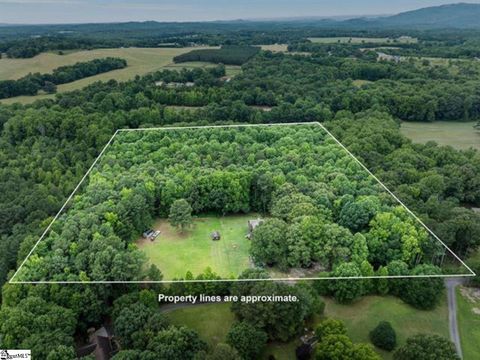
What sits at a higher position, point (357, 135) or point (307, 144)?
point (307, 144)

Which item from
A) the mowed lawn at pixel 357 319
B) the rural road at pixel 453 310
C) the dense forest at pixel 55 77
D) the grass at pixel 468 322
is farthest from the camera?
the dense forest at pixel 55 77

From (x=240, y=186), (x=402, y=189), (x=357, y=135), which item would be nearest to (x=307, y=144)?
(x=240, y=186)

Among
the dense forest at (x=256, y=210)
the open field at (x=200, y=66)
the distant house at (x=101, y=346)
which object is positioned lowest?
the distant house at (x=101, y=346)

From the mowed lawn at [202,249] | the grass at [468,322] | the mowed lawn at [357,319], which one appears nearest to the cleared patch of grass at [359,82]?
the grass at [468,322]

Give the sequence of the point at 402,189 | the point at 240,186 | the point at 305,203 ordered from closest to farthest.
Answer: the point at 305,203 → the point at 240,186 → the point at 402,189

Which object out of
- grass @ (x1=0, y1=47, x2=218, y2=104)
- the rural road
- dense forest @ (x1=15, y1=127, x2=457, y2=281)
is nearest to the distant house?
dense forest @ (x1=15, y1=127, x2=457, y2=281)

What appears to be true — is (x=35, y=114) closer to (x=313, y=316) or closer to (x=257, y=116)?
(x=257, y=116)

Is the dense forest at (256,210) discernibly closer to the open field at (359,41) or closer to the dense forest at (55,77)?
the dense forest at (55,77)
